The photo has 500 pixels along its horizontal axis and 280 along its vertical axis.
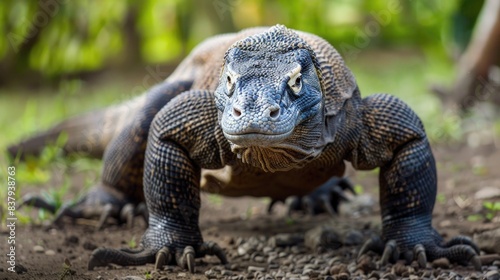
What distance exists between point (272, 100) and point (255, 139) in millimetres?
235

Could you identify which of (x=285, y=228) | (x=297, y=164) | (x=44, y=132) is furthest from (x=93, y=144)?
(x=297, y=164)

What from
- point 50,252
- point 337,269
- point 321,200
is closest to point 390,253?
point 337,269

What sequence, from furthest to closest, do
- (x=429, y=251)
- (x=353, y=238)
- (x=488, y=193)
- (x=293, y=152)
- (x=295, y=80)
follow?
(x=488, y=193), (x=353, y=238), (x=429, y=251), (x=293, y=152), (x=295, y=80)

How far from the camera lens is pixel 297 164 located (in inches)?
161

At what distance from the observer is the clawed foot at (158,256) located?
4.29m

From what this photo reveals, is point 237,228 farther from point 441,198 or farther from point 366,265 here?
point 441,198

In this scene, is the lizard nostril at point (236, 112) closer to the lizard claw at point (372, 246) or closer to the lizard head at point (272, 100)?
the lizard head at point (272, 100)

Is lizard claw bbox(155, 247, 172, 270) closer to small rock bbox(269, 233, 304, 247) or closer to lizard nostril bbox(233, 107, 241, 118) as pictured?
small rock bbox(269, 233, 304, 247)

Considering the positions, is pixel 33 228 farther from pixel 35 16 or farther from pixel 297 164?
pixel 35 16

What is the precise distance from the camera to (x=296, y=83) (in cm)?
376

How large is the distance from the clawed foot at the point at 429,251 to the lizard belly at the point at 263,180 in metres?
0.63

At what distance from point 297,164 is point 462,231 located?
1.87 m

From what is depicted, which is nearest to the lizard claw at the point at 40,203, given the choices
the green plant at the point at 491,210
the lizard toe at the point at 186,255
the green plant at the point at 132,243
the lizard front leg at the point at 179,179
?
the green plant at the point at 132,243

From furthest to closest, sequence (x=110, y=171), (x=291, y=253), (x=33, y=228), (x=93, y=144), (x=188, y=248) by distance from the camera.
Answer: (x=93, y=144)
(x=110, y=171)
(x=33, y=228)
(x=291, y=253)
(x=188, y=248)
